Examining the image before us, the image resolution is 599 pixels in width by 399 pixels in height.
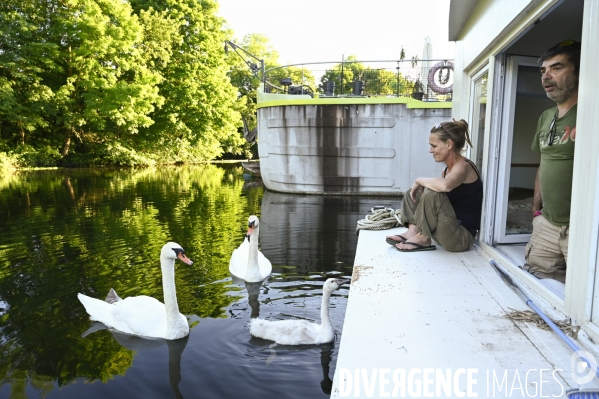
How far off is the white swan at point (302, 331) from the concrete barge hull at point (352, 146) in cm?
1263

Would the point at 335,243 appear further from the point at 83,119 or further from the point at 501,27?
the point at 83,119

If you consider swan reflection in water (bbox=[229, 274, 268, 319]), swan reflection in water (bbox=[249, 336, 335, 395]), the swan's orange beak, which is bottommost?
swan reflection in water (bbox=[229, 274, 268, 319])

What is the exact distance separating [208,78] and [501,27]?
3417cm

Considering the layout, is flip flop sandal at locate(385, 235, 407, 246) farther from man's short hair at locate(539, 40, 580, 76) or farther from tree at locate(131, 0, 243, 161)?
tree at locate(131, 0, 243, 161)

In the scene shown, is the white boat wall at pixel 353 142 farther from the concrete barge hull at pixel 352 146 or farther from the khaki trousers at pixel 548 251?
the khaki trousers at pixel 548 251

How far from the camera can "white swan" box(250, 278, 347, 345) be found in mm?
4727

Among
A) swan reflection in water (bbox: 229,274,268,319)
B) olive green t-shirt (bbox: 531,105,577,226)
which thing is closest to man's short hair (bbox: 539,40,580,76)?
olive green t-shirt (bbox: 531,105,577,226)

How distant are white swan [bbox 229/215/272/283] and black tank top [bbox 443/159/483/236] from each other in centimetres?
315

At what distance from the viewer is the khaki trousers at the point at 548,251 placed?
360 cm

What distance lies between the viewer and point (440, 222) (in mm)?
4684

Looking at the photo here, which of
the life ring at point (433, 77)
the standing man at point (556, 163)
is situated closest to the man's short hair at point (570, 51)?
the standing man at point (556, 163)

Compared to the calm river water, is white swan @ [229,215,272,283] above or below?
above

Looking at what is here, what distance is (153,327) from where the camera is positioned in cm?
511

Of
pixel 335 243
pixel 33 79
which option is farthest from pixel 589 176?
pixel 33 79
